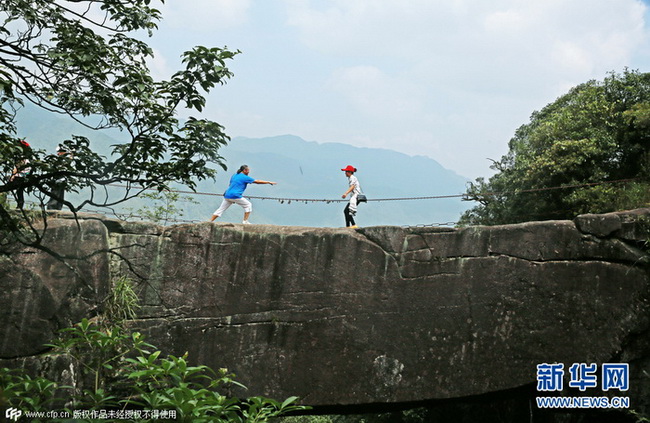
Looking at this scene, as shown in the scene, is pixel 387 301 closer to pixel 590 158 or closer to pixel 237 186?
pixel 237 186

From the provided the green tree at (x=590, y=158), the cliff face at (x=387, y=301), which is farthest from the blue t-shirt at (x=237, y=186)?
the green tree at (x=590, y=158)

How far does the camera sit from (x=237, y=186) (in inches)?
345

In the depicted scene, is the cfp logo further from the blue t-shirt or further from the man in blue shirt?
the blue t-shirt

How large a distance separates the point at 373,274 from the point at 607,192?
4.96 meters

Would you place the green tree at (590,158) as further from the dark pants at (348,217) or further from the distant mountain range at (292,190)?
the distant mountain range at (292,190)

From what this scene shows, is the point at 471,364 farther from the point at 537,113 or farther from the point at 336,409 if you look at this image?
the point at 537,113

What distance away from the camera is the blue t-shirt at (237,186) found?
873 centimetres

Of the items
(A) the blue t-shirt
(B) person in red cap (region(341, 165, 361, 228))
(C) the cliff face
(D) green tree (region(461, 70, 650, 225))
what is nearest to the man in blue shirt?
(A) the blue t-shirt

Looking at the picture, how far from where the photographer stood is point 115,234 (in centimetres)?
825

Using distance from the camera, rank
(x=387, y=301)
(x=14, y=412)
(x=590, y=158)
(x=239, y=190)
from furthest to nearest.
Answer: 1. (x=590, y=158)
2. (x=239, y=190)
3. (x=387, y=301)
4. (x=14, y=412)

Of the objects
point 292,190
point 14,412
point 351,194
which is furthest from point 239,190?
point 292,190

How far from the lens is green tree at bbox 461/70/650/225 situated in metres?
10.4

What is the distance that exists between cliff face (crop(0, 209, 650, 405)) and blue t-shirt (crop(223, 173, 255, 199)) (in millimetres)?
570

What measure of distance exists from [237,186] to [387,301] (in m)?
2.85
